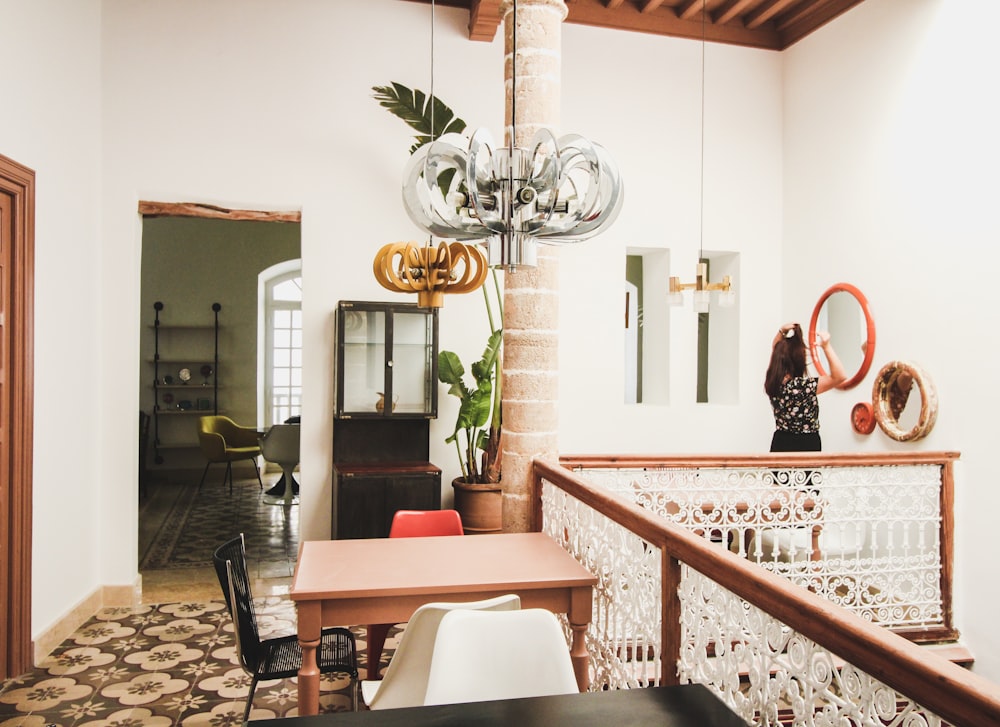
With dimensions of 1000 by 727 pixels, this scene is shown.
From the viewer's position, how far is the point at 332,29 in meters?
6.46

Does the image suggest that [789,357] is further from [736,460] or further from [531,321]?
[531,321]

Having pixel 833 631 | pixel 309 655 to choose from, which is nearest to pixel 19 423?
pixel 309 655

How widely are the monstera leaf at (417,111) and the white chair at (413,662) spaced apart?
4147mm

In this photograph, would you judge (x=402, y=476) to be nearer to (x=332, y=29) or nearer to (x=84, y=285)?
(x=84, y=285)

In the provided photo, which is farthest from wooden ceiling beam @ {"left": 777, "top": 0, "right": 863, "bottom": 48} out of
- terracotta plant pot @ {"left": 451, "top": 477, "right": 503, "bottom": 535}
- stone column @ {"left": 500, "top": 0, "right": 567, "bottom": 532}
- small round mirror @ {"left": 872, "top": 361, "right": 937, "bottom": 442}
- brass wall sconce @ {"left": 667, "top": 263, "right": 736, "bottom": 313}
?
terracotta plant pot @ {"left": 451, "top": 477, "right": 503, "bottom": 535}

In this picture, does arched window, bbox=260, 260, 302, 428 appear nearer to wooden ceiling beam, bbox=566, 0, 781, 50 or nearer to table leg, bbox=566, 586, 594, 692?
wooden ceiling beam, bbox=566, 0, 781, 50

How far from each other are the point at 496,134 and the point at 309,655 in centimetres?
466

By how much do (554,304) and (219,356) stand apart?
804 cm

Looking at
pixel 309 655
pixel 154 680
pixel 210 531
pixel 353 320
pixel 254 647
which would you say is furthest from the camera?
pixel 210 531

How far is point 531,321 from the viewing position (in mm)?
4719

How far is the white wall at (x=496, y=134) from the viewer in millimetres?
5457

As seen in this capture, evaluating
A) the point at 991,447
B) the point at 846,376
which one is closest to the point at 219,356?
the point at 846,376

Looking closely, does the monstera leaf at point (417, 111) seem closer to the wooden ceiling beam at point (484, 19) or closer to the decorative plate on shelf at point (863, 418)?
the wooden ceiling beam at point (484, 19)

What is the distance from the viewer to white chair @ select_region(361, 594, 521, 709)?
2.85 m
